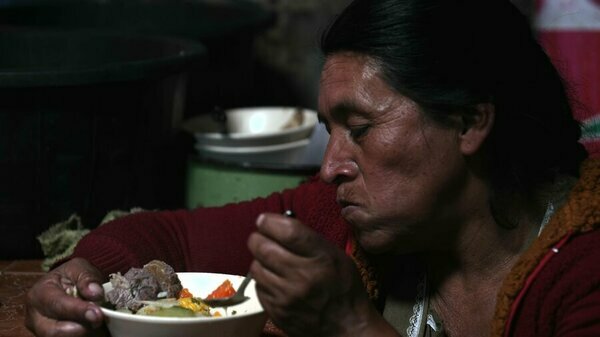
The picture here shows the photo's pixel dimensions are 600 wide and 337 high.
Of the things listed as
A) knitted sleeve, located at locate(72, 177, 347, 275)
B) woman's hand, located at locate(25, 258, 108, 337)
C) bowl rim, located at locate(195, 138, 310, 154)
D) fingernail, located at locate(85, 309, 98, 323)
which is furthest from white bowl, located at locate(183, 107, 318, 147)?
fingernail, located at locate(85, 309, 98, 323)

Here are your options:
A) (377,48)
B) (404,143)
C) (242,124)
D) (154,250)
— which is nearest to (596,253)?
(404,143)

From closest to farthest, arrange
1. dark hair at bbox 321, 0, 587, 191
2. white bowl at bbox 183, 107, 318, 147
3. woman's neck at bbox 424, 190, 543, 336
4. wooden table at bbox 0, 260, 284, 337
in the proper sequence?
dark hair at bbox 321, 0, 587, 191 < woman's neck at bbox 424, 190, 543, 336 < wooden table at bbox 0, 260, 284, 337 < white bowl at bbox 183, 107, 318, 147

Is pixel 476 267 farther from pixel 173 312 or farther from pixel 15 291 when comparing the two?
pixel 15 291

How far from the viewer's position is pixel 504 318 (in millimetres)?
1914

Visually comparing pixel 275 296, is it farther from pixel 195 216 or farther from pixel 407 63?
pixel 195 216

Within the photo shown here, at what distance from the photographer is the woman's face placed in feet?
6.41

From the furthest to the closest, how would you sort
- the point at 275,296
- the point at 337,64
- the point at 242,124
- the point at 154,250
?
the point at 242,124
the point at 154,250
the point at 337,64
the point at 275,296

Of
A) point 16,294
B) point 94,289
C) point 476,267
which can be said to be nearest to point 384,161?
point 476,267

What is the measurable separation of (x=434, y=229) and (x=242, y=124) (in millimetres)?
2259

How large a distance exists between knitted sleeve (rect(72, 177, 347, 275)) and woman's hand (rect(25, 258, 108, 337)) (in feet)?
0.95

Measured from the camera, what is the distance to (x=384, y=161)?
1.96m

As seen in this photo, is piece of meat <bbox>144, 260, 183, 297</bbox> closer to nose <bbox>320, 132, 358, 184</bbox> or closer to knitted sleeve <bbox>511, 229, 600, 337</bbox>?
nose <bbox>320, 132, 358, 184</bbox>

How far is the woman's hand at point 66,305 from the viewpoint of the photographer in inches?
72.9

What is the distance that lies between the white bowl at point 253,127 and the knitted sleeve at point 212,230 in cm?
125
